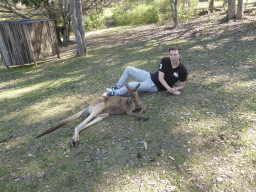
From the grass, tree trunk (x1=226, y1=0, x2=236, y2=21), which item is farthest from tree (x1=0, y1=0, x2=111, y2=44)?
tree trunk (x1=226, y1=0, x2=236, y2=21)

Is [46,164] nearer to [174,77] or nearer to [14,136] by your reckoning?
[14,136]

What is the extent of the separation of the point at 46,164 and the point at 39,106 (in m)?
2.93

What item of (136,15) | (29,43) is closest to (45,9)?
(29,43)

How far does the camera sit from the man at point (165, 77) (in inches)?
188

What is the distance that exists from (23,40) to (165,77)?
28.1ft

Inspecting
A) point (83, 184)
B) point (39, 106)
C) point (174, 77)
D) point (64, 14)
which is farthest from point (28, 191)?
point (64, 14)

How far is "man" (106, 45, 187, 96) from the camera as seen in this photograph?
478 cm

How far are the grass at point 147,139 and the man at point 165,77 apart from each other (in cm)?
32

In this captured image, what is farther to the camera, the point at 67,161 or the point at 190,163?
the point at 67,161

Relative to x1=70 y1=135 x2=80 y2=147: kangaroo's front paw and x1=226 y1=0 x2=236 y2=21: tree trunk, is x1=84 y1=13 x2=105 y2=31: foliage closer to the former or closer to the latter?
x1=226 y1=0 x2=236 y2=21: tree trunk

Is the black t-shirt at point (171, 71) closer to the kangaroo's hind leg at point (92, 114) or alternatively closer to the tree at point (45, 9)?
the kangaroo's hind leg at point (92, 114)

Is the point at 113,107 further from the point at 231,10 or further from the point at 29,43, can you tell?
the point at 231,10

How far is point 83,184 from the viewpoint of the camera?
2.96 meters

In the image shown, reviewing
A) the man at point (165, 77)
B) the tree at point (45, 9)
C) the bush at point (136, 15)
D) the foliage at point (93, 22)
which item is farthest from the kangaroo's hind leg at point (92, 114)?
the bush at point (136, 15)
